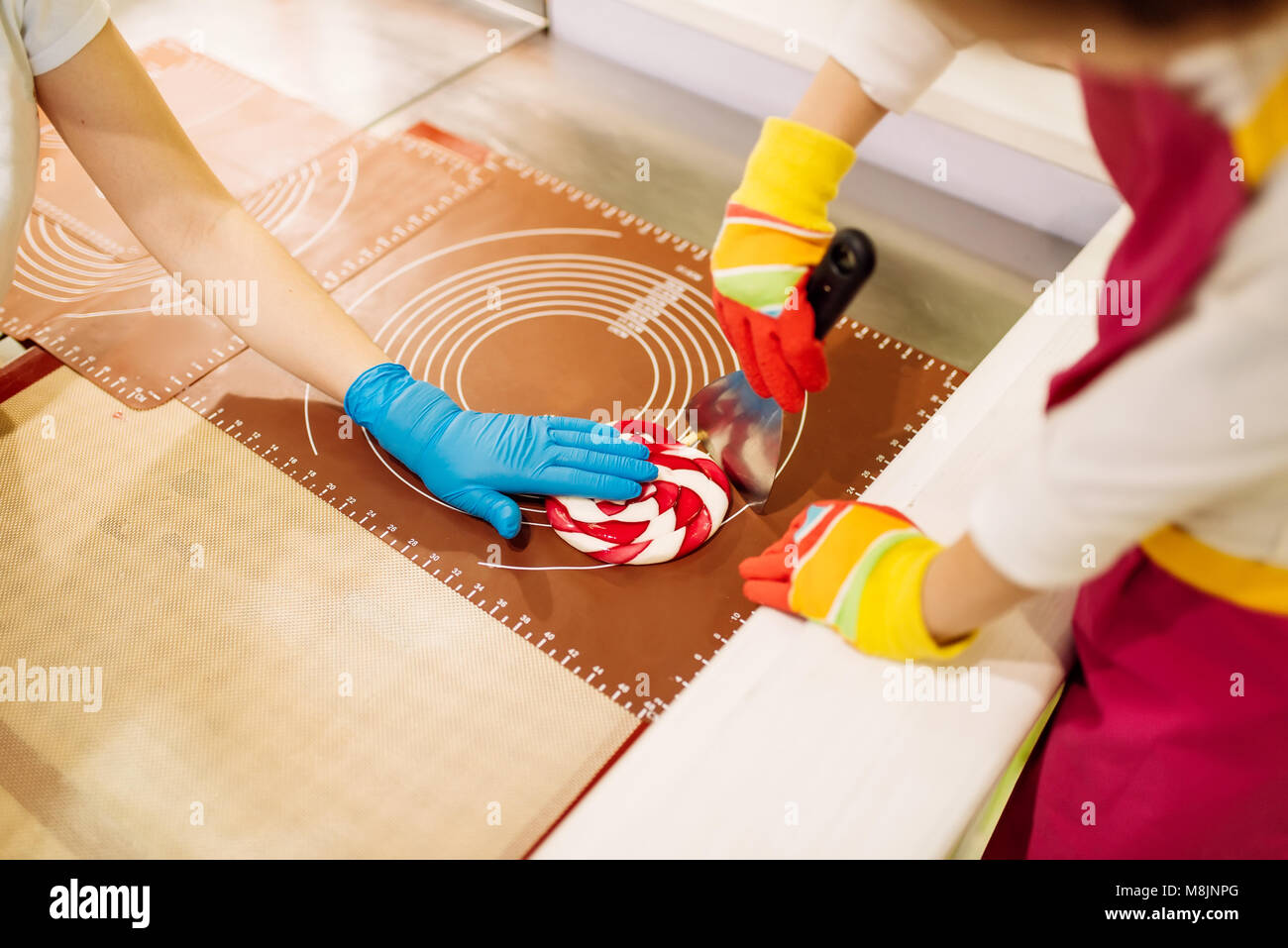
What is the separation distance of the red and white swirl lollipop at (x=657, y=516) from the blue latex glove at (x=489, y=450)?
2cm

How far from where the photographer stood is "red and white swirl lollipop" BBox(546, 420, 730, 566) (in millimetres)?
955

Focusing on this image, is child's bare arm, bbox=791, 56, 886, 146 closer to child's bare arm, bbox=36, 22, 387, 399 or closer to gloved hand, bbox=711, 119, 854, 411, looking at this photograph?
gloved hand, bbox=711, 119, 854, 411

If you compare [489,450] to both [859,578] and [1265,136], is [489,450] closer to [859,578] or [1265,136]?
[859,578]

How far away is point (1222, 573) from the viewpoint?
593 mm

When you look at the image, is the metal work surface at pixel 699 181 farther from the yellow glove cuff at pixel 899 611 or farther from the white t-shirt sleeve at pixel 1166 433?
the white t-shirt sleeve at pixel 1166 433

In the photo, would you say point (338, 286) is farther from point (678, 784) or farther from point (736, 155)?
point (678, 784)

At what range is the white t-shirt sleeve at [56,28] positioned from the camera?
84 centimetres

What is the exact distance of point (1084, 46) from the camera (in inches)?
16.7

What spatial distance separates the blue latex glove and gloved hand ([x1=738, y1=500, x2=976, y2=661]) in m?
0.24

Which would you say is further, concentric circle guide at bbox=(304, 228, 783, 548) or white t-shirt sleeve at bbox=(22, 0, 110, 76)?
concentric circle guide at bbox=(304, 228, 783, 548)

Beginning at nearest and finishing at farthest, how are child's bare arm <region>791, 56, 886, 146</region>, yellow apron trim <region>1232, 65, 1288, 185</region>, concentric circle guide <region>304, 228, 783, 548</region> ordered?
yellow apron trim <region>1232, 65, 1288, 185</region>
child's bare arm <region>791, 56, 886, 146</region>
concentric circle guide <region>304, 228, 783, 548</region>

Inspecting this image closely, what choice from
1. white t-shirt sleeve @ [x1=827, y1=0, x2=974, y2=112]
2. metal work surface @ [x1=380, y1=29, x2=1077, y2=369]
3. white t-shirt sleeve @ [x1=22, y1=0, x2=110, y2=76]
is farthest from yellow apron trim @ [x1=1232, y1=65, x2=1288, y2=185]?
white t-shirt sleeve @ [x1=22, y1=0, x2=110, y2=76]

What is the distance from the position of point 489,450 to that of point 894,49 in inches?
20.5

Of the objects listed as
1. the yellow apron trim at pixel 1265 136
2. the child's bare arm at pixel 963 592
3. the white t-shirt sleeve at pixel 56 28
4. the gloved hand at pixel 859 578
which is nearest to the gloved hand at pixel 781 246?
the gloved hand at pixel 859 578
